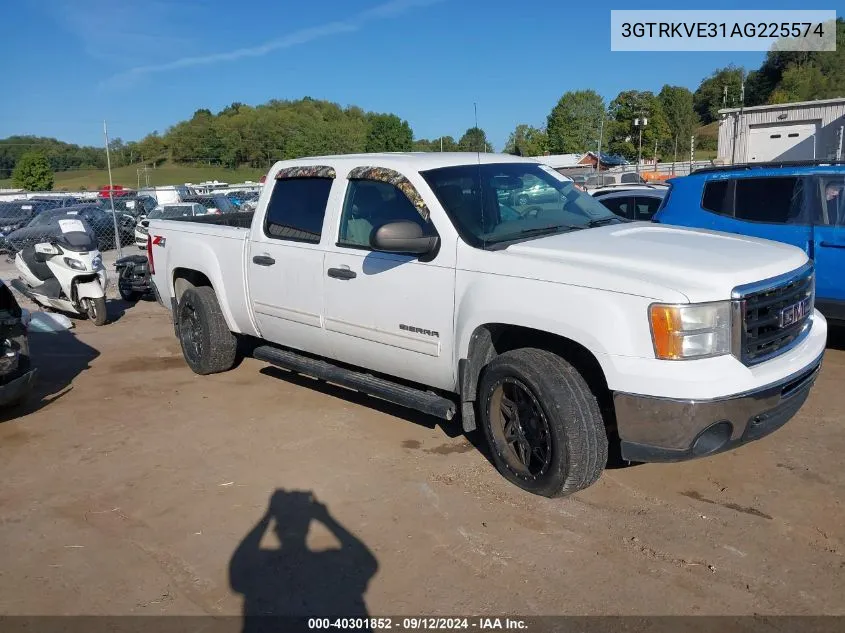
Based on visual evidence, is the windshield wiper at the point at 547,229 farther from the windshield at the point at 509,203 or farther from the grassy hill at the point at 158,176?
the grassy hill at the point at 158,176

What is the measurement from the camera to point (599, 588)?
333 centimetres

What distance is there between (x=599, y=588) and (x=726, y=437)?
1018 millimetres

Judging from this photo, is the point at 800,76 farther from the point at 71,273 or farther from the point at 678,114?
the point at 71,273

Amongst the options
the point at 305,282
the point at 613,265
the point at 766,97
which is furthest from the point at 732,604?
the point at 766,97

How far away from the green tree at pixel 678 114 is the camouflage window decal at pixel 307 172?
76668 mm

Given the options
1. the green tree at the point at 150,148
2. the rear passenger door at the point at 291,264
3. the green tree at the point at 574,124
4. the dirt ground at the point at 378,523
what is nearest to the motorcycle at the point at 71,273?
the dirt ground at the point at 378,523

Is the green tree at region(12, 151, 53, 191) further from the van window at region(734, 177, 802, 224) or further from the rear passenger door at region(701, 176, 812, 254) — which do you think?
the van window at region(734, 177, 802, 224)

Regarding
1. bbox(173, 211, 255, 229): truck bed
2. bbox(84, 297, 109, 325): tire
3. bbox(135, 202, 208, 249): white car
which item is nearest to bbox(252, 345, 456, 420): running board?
bbox(173, 211, 255, 229): truck bed

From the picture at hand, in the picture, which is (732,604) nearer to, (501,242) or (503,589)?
(503,589)

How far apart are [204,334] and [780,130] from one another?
3487 cm

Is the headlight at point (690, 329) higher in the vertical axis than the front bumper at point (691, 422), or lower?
higher

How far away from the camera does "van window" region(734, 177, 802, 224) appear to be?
6.99 metres

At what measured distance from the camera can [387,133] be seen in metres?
86.6

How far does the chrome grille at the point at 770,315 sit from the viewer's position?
11.8ft
